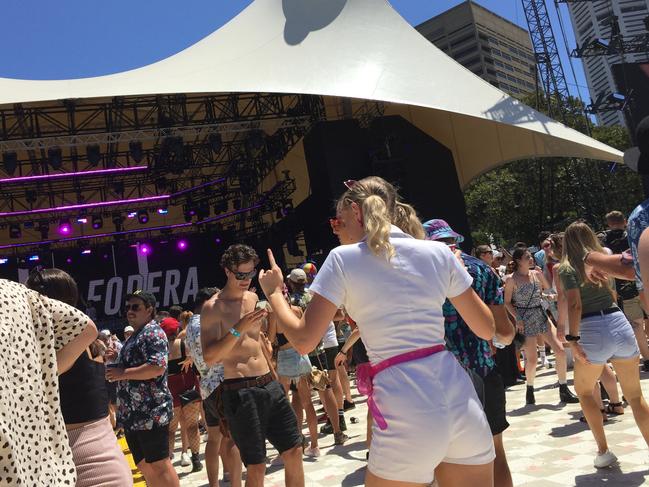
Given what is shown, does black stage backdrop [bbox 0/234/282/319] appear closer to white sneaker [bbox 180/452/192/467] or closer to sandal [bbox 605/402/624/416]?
white sneaker [bbox 180/452/192/467]

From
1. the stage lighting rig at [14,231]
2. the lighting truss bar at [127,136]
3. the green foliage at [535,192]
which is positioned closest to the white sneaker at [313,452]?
the lighting truss bar at [127,136]

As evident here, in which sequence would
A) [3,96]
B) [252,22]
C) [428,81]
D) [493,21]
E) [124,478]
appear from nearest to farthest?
1. [124,478]
2. [3,96]
3. [428,81]
4. [252,22]
5. [493,21]

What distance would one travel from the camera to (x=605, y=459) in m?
4.08

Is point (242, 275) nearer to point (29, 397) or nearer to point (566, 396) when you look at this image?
point (29, 397)

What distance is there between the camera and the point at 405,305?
209 cm

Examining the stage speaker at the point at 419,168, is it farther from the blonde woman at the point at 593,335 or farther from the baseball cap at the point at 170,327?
the blonde woman at the point at 593,335

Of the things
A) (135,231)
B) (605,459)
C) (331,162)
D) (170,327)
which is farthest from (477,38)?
(605,459)

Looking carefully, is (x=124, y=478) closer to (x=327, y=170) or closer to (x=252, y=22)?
(x=327, y=170)

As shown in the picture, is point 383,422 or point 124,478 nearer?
point 383,422

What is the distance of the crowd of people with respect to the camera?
1911 mm

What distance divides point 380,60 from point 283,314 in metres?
14.2

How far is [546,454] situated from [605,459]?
0.62 meters

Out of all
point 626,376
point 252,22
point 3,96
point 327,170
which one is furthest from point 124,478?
point 252,22

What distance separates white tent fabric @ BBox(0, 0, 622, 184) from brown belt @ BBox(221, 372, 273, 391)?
11.2 metres
